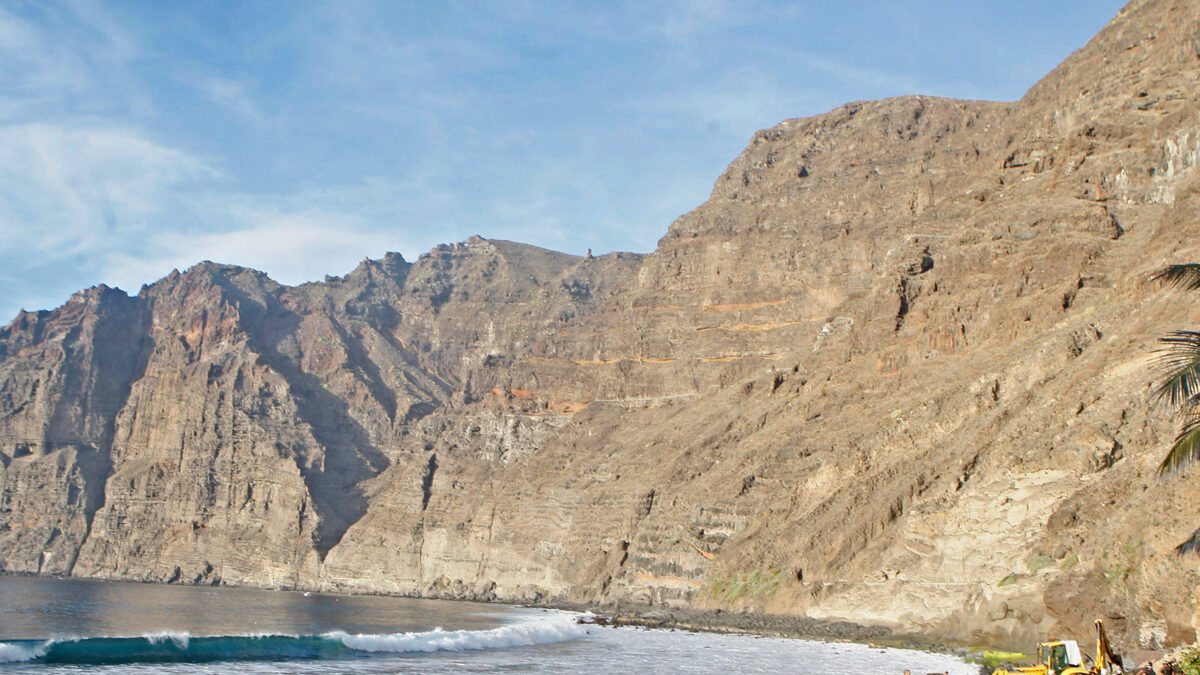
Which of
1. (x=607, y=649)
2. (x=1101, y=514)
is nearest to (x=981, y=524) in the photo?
(x=1101, y=514)

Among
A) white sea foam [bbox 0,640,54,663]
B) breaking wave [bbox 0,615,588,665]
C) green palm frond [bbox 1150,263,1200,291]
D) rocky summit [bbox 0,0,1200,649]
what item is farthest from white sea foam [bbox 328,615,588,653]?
→ green palm frond [bbox 1150,263,1200,291]

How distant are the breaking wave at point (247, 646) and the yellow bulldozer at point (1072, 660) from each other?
1108 inches

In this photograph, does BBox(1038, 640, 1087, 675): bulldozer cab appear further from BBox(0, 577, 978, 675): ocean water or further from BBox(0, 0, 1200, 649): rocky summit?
BBox(0, 577, 978, 675): ocean water

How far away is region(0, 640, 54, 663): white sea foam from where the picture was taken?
122ft

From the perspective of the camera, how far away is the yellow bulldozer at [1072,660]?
76.1ft

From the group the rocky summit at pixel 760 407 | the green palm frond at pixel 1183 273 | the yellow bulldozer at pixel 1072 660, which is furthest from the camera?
the rocky summit at pixel 760 407

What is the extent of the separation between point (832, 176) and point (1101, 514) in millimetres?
97289

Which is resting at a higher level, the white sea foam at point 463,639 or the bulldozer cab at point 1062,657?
the bulldozer cab at point 1062,657

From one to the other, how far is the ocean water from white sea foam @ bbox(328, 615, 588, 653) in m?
0.08

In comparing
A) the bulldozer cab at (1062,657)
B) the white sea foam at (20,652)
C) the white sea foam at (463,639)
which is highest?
the bulldozer cab at (1062,657)

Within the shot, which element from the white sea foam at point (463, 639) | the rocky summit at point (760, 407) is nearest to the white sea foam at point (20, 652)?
the white sea foam at point (463, 639)

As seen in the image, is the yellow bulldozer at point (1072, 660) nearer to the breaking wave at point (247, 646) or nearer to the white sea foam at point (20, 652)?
the breaking wave at point (247, 646)

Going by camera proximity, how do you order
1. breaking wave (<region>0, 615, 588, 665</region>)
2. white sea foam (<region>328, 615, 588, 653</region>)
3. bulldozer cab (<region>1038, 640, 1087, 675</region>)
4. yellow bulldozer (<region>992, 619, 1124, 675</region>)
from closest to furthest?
yellow bulldozer (<region>992, 619, 1124, 675</region>) → bulldozer cab (<region>1038, 640, 1087, 675</region>) → breaking wave (<region>0, 615, 588, 665</region>) → white sea foam (<region>328, 615, 588, 653</region>)

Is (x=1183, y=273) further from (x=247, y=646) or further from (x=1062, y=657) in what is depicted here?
(x=247, y=646)
